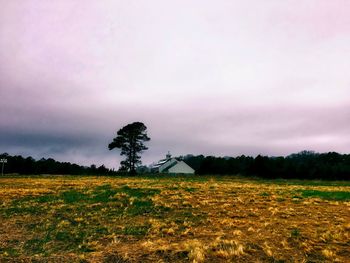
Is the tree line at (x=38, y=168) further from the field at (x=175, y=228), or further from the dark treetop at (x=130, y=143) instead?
the field at (x=175, y=228)

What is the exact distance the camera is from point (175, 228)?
1530 cm

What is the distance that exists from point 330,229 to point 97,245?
949cm

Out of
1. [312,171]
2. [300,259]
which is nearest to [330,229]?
[300,259]

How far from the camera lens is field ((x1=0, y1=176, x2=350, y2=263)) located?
11828 mm

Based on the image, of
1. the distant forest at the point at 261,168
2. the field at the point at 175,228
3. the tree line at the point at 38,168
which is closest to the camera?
the field at the point at 175,228

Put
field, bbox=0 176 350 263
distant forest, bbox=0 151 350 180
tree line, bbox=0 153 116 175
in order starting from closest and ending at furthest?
field, bbox=0 176 350 263
distant forest, bbox=0 151 350 180
tree line, bbox=0 153 116 175

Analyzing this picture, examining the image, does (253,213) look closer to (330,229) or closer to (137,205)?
(330,229)

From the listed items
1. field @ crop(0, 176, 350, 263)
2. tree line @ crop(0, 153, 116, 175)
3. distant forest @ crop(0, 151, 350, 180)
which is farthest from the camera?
tree line @ crop(0, 153, 116, 175)

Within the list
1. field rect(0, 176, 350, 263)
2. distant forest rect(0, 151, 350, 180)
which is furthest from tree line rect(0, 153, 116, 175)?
field rect(0, 176, 350, 263)

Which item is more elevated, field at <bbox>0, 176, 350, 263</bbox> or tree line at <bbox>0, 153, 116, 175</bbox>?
tree line at <bbox>0, 153, 116, 175</bbox>

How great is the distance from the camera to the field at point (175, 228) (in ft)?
38.8

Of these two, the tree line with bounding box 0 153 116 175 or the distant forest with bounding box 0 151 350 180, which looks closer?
the distant forest with bounding box 0 151 350 180

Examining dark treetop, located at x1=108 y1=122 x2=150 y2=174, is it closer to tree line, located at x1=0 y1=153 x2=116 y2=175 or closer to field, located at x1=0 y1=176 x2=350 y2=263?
tree line, located at x1=0 y1=153 x2=116 y2=175

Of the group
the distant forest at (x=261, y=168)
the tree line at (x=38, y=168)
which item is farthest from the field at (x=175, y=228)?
the tree line at (x=38, y=168)
